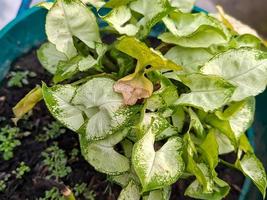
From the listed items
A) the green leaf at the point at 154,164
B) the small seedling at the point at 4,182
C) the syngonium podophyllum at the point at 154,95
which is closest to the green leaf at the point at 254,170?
the syngonium podophyllum at the point at 154,95

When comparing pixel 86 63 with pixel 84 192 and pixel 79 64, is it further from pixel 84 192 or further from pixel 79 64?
pixel 84 192

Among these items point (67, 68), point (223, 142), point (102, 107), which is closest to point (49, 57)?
point (67, 68)

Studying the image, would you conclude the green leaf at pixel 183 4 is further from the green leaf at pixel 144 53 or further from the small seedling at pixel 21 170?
the small seedling at pixel 21 170

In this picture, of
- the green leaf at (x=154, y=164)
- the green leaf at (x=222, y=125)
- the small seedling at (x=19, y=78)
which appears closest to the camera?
the green leaf at (x=154, y=164)

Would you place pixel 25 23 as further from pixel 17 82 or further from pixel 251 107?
pixel 251 107

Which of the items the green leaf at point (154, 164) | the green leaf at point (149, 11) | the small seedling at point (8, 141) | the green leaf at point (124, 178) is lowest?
the small seedling at point (8, 141)

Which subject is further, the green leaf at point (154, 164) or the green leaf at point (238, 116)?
the green leaf at point (238, 116)

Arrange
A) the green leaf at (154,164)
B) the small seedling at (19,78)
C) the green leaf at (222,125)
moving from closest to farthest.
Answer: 1. the green leaf at (154,164)
2. the green leaf at (222,125)
3. the small seedling at (19,78)
